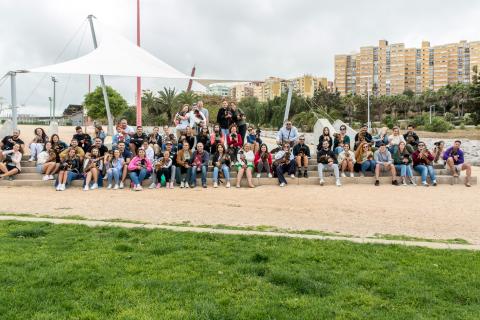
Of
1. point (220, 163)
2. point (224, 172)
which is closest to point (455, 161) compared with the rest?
point (224, 172)

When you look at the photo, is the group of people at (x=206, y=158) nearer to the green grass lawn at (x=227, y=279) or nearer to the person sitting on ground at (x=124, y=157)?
the person sitting on ground at (x=124, y=157)

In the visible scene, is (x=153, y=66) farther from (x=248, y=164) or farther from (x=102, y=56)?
(x=248, y=164)

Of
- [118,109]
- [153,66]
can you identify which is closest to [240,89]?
[118,109]

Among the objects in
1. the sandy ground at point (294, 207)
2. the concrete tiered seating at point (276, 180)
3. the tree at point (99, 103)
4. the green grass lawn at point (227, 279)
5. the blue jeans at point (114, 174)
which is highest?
the tree at point (99, 103)

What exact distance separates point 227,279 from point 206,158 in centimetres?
768

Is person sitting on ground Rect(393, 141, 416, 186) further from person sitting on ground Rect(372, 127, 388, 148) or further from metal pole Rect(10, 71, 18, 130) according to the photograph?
metal pole Rect(10, 71, 18, 130)

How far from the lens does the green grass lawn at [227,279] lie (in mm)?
3463

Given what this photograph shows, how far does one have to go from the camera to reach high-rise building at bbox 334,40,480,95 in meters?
111

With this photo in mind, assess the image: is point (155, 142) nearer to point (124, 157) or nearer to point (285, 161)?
point (124, 157)

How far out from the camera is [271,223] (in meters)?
7.06

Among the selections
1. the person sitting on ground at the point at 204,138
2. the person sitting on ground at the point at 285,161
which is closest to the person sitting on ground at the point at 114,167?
the person sitting on ground at the point at 204,138

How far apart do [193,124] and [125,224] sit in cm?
733

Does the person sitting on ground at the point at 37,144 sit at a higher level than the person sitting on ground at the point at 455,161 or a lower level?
higher

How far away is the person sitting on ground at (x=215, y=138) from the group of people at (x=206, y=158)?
0.10ft
